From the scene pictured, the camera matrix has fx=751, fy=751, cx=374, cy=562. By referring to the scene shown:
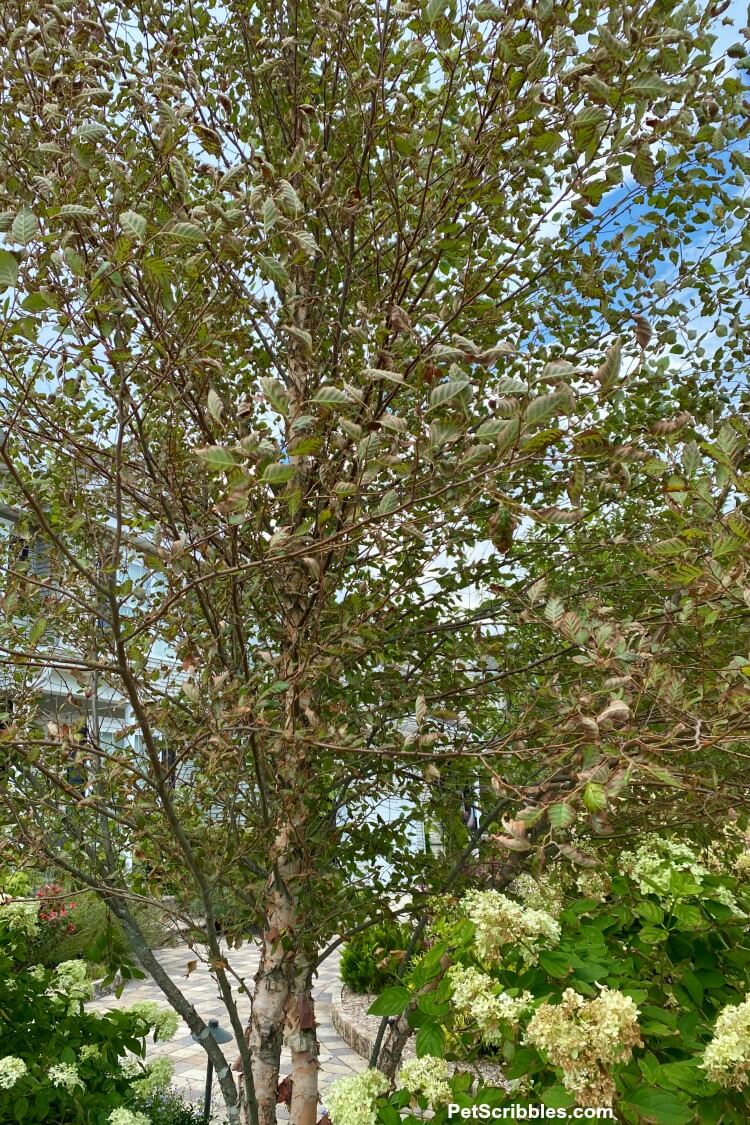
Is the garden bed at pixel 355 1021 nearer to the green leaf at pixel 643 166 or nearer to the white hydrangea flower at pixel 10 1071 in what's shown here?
the white hydrangea flower at pixel 10 1071

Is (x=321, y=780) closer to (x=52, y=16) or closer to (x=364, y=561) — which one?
(x=364, y=561)

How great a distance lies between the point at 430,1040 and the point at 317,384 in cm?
203

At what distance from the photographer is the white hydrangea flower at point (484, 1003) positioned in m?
1.54

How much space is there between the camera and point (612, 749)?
1387 mm

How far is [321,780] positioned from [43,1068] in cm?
144

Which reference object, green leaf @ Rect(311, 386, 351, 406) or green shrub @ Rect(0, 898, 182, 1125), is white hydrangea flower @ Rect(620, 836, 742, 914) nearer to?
green leaf @ Rect(311, 386, 351, 406)

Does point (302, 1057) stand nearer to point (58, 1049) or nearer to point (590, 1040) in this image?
point (58, 1049)

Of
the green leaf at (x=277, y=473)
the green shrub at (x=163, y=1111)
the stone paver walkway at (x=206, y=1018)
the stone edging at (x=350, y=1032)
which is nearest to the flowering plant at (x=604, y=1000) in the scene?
the green leaf at (x=277, y=473)

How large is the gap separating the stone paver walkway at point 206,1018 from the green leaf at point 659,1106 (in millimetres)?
3266

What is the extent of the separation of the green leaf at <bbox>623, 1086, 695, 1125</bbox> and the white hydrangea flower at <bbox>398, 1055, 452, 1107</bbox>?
1.48 feet

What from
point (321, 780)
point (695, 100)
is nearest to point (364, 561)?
point (321, 780)

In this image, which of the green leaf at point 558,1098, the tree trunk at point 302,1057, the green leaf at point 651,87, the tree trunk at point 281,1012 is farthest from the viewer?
the tree trunk at point 302,1057

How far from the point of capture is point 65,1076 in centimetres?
261

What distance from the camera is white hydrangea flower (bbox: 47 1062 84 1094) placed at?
2600 millimetres
